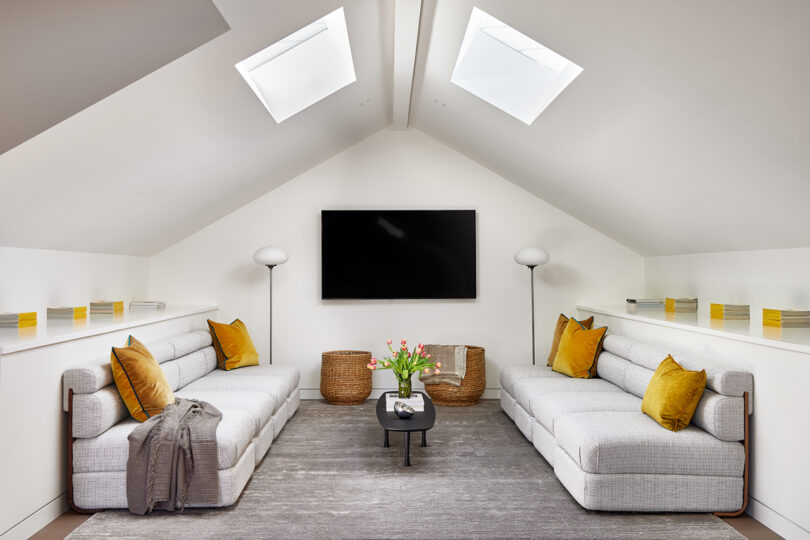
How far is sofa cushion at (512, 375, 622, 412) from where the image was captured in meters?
4.10

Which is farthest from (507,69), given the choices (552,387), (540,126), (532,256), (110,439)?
(110,439)

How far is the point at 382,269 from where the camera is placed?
5.67 metres

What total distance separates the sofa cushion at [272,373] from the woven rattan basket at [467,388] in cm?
128

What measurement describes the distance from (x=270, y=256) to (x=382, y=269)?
115 cm

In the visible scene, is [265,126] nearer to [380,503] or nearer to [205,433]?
[205,433]

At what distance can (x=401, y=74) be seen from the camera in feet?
13.9

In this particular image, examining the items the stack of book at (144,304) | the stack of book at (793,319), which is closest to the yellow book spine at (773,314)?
the stack of book at (793,319)

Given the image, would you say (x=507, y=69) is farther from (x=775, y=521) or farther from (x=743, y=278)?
(x=775, y=521)

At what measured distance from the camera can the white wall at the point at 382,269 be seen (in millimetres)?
5727

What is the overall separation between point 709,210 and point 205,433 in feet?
11.3

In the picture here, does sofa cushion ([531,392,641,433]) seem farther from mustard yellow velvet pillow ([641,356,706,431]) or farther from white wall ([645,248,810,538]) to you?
white wall ([645,248,810,538])

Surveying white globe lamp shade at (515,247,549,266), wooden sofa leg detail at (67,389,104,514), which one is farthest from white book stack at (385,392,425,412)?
wooden sofa leg detail at (67,389,104,514)

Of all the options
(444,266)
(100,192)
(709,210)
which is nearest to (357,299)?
(444,266)

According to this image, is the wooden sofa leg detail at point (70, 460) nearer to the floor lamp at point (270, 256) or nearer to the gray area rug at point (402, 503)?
the gray area rug at point (402, 503)
